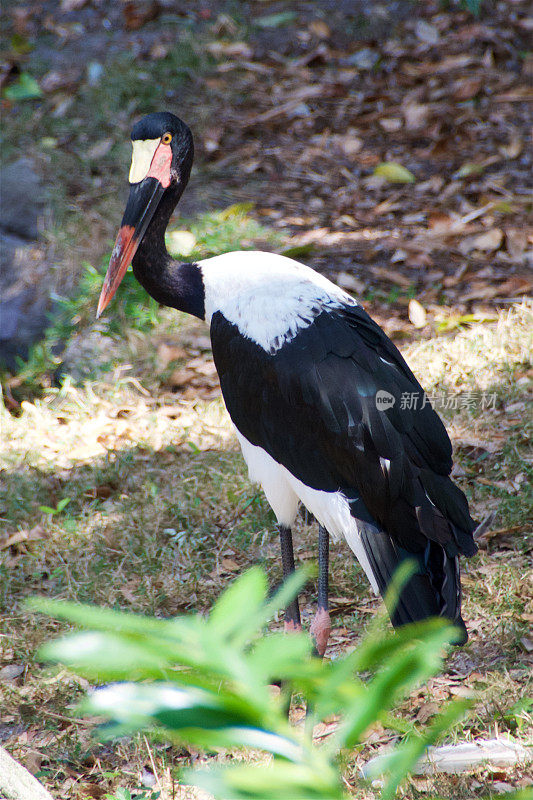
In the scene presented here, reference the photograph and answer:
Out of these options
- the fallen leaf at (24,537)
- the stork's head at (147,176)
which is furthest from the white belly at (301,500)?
the fallen leaf at (24,537)

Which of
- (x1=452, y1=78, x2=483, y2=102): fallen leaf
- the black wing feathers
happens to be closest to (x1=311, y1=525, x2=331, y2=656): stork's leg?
the black wing feathers

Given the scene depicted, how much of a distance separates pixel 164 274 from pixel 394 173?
8.40 ft

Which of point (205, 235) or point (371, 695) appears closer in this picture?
point (371, 695)

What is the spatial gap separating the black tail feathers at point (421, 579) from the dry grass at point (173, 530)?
24 cm

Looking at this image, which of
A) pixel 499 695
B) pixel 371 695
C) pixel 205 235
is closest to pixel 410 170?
pixel 205 235

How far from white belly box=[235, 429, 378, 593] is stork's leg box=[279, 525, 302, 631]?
0.04 m

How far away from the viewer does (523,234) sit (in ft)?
13.7

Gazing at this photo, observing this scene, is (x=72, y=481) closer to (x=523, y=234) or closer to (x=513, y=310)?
(x=513, y=310)

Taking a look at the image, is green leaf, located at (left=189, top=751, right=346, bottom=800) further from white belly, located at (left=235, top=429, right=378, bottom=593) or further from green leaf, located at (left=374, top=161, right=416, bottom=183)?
green leaf, located at (left=374, top=161, right=416, bottom=183)

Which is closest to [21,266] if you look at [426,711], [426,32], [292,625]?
[292,625]

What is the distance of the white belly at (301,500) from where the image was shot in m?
2.09

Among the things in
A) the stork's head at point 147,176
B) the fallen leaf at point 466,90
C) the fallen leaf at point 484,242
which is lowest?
the fallen leaf at point 484,242

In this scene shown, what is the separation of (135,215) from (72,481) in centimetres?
115

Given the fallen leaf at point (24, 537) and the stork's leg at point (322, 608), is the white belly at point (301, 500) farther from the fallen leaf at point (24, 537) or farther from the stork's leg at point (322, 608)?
the fallen leaf at point (24, 537)
